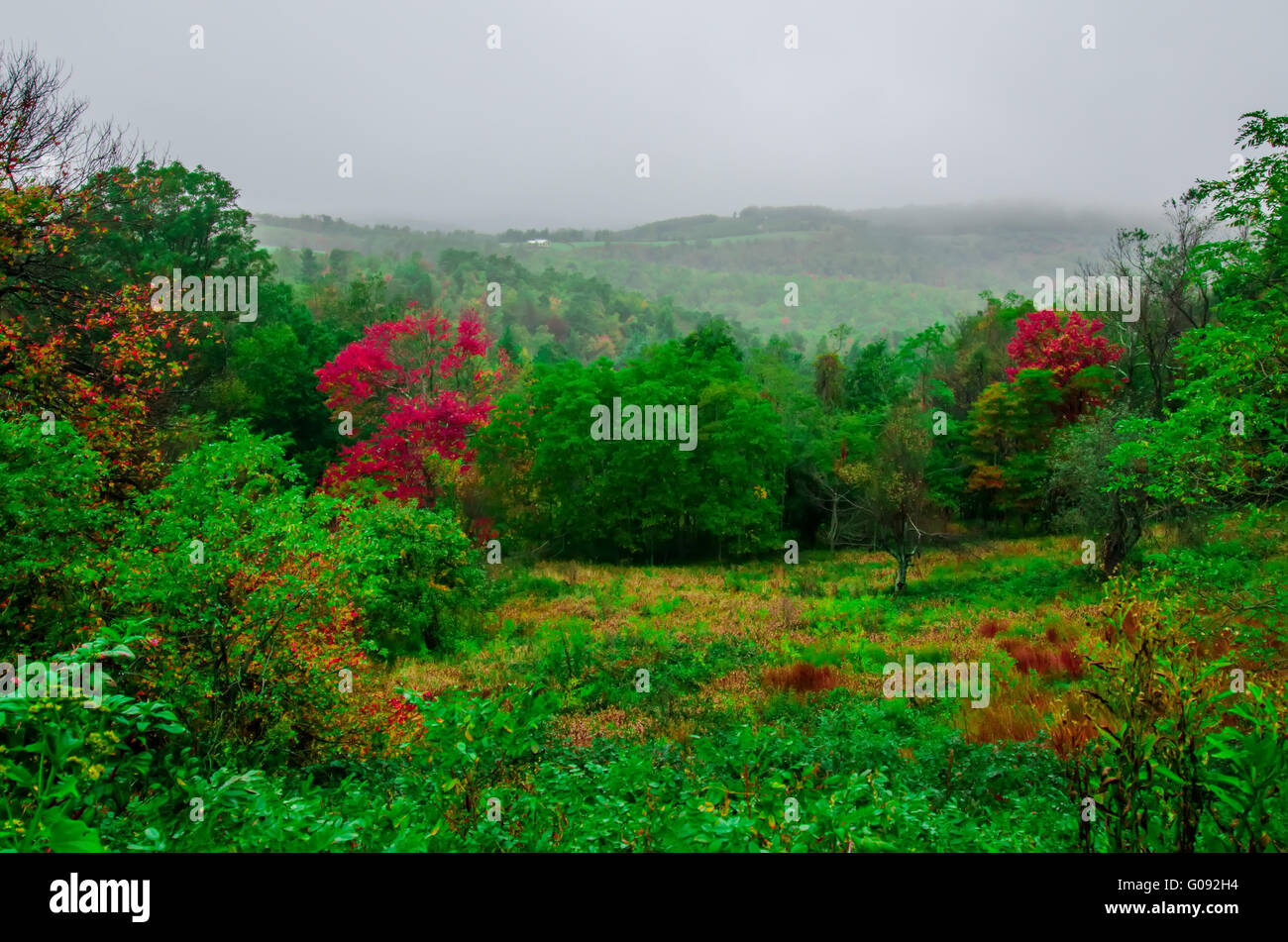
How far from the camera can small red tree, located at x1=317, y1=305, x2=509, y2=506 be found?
26094 millimetres

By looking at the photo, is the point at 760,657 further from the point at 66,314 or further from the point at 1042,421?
the point at 1042,421

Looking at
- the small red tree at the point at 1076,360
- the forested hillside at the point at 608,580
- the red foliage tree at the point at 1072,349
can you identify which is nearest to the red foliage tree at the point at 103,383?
the forested hillside at the point at 608,580

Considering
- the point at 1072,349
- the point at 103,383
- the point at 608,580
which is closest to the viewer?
the point at 103,383

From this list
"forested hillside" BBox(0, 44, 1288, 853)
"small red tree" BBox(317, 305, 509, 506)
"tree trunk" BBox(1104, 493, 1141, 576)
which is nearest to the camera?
"forested hillside" BBox(0, 44, 1288, 853)

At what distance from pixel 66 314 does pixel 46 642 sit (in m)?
8.58

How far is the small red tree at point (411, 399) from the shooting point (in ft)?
85.6

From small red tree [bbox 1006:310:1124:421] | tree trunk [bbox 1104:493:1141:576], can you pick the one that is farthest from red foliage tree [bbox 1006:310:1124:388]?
tree trunk [bbox 1104:493:1141:576]

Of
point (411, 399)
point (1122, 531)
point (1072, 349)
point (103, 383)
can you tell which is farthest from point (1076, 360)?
point (103, 383)

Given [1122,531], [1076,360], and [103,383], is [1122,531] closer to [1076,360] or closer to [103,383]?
[1076,360]

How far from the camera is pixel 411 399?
2936cm

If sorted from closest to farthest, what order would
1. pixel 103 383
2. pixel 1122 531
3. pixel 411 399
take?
pixel 103 383 → pixel 1122 531 → pixel 411 399

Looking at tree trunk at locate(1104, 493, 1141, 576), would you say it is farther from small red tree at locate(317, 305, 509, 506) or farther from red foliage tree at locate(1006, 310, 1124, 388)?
small red tree at locate(317, 305, 509, 506)

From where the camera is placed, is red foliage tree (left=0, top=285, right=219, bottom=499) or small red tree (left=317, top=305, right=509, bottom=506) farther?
small red tree (left=317, top=305, right=509, bottom=506)

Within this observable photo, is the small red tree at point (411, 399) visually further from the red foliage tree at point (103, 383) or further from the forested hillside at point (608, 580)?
the red foliage tree at point (103, 383)
